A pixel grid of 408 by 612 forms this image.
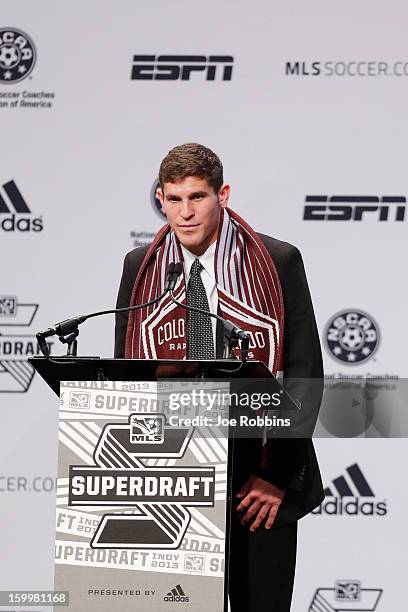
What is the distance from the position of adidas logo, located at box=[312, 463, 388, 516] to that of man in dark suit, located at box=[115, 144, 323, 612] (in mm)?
1385

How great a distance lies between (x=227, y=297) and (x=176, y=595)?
1230 millimetres

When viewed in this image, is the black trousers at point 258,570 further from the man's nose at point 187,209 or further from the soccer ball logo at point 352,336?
the soccer ball logo at point 352,336

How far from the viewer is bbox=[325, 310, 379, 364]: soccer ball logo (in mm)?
4840

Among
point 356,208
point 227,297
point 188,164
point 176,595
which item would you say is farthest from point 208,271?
point 356,208

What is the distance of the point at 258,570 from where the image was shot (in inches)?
121

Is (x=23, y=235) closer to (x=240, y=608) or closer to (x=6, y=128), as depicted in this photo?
(x=6, y=128)

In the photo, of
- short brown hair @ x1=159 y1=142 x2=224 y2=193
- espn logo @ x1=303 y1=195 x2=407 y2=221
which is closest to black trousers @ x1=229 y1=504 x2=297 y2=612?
short brown hair @ x1=159 y1=142 x2=224 y2=193

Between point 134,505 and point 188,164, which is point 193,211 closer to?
point 188,164

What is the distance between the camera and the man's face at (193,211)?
3621 mm

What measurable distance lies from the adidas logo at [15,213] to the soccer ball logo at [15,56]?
0.51m

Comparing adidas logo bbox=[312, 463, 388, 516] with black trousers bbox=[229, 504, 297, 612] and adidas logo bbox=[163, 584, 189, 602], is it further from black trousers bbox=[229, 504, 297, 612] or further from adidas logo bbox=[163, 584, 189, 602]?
adidas logo bbox=[163, 584, 189, 602]

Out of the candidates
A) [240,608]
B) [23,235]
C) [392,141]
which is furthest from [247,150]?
[240,608]

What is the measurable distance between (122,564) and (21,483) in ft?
7.96

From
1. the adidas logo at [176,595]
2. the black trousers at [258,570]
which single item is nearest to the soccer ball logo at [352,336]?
the black trousers at [258,570]
